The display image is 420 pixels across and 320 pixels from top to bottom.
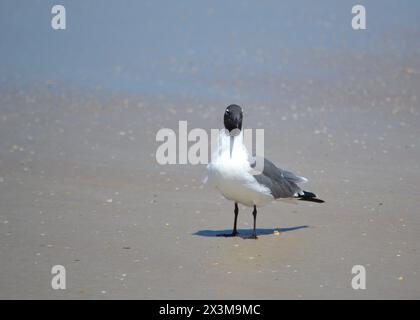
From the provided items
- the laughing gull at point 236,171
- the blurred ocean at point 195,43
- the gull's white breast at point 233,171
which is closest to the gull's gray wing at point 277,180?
the laughing gull at point 236,171

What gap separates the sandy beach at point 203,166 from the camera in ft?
28.5

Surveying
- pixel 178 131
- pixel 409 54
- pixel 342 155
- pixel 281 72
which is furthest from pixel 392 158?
pixel 409 54

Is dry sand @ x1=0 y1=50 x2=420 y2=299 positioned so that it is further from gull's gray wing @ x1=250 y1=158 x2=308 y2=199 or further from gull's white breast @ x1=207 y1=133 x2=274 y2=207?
gull's white breast @ x1=207 y1=133 x2=274 y2=207

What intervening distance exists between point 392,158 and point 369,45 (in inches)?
371

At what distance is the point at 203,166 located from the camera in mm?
13336

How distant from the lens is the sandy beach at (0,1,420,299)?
342 inches

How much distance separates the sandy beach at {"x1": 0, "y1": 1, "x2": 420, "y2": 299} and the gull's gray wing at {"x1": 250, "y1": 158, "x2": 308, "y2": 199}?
40cm

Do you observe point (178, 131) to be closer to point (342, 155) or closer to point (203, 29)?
point (342, 155)

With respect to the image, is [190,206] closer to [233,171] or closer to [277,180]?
[277,180]

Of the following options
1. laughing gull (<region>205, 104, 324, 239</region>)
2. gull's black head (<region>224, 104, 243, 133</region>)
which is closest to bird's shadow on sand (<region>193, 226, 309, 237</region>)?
laughing gull (<region>205, 104, 324, 239</region>)

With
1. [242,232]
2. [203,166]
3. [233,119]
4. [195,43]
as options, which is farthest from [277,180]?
[195,43]

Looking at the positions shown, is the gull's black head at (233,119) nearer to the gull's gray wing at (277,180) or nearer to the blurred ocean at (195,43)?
the gull's gray wing at (277,180)

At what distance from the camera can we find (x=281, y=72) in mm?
20312

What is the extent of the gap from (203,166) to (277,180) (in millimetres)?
3203
